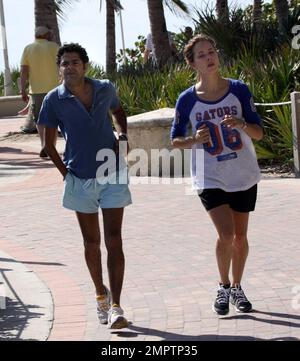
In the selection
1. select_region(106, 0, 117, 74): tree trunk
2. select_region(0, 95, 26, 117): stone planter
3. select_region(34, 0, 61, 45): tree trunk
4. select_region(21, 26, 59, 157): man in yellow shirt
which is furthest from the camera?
select_region(106, 0, 117, 74): tree trunk

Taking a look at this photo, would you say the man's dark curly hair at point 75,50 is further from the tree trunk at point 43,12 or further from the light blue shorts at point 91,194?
the tree trunk at point 43,12

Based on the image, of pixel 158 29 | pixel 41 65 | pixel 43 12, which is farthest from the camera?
pixel 158 29

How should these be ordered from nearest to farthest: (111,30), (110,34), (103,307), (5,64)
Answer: (103,307), (5,64), (110,34), (111,30)

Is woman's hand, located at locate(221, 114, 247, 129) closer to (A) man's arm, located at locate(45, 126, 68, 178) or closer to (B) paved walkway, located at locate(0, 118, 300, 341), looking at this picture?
(A) man's arm, located at locate(45, 126, 68, 178)

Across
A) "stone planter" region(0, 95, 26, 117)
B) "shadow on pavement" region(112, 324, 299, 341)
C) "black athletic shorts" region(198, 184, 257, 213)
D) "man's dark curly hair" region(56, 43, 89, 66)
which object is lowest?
"stone planter" region(0, 95, 26, 117)

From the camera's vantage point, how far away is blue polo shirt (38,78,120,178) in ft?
22.5

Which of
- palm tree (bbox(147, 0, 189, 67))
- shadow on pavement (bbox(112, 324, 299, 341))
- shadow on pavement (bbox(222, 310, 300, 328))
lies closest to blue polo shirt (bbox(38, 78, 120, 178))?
shadow on pavement (bbox(112, 324, 299, 341))

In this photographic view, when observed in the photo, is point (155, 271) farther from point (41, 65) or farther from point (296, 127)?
point (41, 65)

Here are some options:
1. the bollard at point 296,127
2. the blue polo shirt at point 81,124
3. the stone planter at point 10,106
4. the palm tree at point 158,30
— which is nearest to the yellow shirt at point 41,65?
the bollard at point 296,127

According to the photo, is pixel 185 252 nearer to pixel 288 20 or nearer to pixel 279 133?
pixel 279 133

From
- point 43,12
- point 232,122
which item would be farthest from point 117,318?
point 43,12

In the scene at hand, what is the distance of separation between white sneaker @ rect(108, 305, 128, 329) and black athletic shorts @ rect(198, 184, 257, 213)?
34.9 inches

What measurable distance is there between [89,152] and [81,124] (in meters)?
0.18

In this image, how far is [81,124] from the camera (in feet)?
22.5
